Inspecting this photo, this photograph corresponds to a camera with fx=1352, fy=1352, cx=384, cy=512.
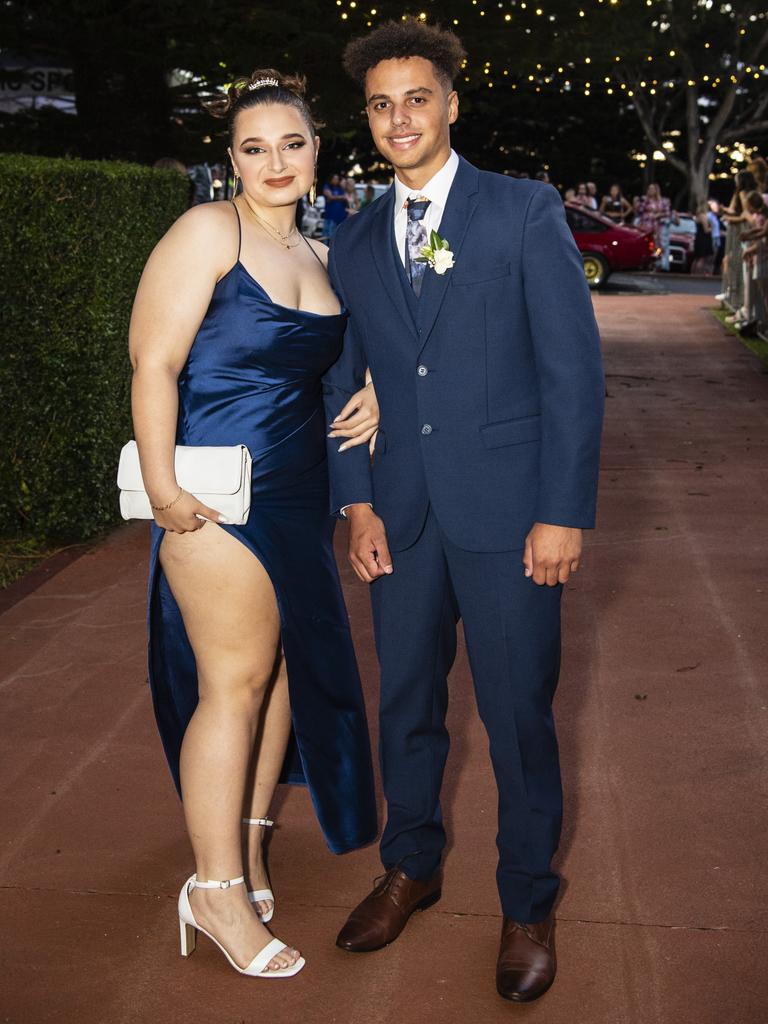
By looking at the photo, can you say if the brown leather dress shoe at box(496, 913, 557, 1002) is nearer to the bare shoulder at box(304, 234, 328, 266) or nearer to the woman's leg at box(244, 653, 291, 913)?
the woman's leg at box(244, 653, 291, 913)

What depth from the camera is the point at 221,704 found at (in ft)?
11.2

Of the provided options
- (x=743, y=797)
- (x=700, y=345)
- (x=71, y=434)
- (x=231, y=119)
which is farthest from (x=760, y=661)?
(x=700, y=345)

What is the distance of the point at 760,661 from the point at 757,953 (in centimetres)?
237

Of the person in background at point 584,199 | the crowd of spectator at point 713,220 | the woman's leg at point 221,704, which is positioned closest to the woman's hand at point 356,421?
the woman's leg at point 221,704

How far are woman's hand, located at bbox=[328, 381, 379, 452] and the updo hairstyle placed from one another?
0.70 metres

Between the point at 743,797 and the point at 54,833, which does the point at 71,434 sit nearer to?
→ the point at 54,833

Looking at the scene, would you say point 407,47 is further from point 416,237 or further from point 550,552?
point 550,552

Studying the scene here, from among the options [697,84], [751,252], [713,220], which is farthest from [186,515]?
[697,84]

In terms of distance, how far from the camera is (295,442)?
3.48 meters

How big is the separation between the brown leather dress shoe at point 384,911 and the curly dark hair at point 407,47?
2.08 m

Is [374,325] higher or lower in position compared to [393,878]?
higher

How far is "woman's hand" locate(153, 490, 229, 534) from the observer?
129 inches

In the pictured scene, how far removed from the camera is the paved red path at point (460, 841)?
330cm

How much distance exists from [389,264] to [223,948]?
176cm
